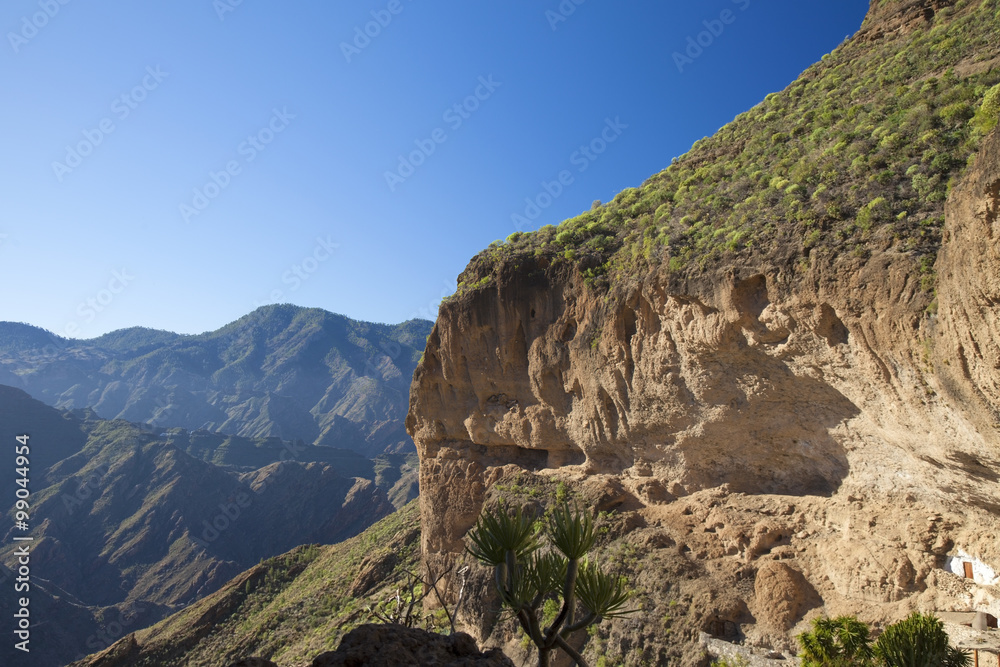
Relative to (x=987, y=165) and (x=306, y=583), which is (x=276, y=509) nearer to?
(x=306, y=583)

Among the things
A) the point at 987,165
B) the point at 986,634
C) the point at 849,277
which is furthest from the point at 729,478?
the point at 987,165

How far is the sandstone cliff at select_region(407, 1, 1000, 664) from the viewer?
33.1ft

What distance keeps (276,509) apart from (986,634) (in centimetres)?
9776

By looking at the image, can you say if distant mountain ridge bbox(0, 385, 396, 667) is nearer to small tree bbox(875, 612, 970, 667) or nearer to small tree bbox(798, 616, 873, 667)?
small tree bbox(798, 616, 873, 667)

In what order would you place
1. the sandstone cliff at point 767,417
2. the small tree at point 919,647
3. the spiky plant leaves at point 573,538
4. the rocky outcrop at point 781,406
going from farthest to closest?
Answer: the sandstone cliff at point 767,417
the rocky outcrop at point 781,406
the small tree at point 919,647
the spiky plant leaves at point 573,538

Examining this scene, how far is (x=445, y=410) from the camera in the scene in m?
24.6

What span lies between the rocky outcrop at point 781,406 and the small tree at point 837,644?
1525 mm

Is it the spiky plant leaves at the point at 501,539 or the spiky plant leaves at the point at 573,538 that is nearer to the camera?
the spiky plant leaves at the point at 573,538

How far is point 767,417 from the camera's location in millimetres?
14859

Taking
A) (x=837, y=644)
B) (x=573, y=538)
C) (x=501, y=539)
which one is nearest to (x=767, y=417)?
(x=837, y=644)

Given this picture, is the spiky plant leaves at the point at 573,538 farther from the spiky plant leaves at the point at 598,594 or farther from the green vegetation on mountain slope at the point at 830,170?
the green vegetation on mountain slope at the point at 830,170

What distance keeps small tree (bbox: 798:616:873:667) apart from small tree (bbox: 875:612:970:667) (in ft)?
4.96

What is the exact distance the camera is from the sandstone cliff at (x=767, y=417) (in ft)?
33.1

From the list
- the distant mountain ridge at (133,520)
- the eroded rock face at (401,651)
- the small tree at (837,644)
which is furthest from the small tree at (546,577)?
the distant mountain ridge at (133,520)
